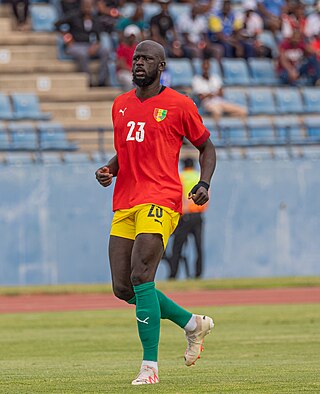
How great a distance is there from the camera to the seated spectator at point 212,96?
26.1 metres

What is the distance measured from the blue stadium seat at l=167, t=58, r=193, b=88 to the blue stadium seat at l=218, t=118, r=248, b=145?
1.57m

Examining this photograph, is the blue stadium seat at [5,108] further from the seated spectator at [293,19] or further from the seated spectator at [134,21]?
the seated spectator at [293,19]

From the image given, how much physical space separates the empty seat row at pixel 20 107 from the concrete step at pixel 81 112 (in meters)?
0.52

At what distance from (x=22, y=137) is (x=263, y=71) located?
23.7ft

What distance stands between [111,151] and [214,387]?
688 inches

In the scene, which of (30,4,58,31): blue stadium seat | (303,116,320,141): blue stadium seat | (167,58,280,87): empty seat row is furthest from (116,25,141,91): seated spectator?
(303,116,320,141): blue stadium seat

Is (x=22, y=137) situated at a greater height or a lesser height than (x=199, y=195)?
greater

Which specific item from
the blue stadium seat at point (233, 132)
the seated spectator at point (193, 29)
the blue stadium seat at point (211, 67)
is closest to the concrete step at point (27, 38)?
the seated spectator at point (193, 29)

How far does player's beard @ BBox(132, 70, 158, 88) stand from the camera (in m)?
8.78

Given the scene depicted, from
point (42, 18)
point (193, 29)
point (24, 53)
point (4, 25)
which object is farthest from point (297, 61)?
point (4, 25)

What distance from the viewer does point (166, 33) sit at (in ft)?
91.9

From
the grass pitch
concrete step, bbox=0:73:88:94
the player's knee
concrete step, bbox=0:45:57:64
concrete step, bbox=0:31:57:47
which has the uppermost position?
concrete step, bbox=0:31:57:47

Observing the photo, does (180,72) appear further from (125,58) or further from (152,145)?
(152,145)

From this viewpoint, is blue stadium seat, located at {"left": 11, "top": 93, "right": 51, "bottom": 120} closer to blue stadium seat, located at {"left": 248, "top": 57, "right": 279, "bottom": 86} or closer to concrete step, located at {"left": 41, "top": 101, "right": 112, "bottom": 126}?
concrete step, located at {"left": 41, "top": 101, "right": 112, "bottom": 126}
